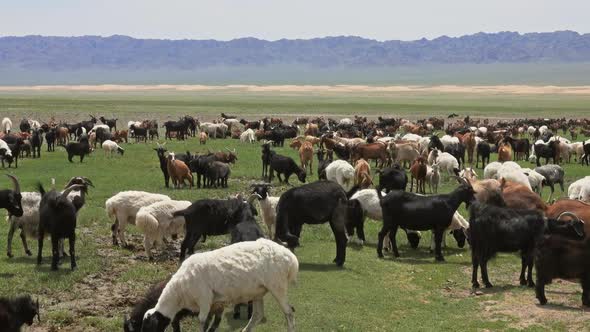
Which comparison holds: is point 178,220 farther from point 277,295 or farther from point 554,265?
point 554,265

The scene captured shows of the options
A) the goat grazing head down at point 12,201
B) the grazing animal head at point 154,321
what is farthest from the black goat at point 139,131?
the grazing animal head at point 154,321

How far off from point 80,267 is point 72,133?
30.7 m

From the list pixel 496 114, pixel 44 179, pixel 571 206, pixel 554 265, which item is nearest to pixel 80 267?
pixel 554 265

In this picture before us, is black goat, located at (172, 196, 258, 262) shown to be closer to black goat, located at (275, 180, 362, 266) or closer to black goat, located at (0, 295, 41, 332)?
black goat, located at (275, 180, 362, 266)

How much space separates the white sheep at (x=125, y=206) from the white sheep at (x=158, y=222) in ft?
1.92

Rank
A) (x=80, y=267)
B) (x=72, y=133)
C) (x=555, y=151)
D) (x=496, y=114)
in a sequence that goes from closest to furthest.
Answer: (x=80, y=267)
(x=555, y=151)
(x=72, y=133)
(x=496, y=114)

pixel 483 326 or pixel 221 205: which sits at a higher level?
pixel 221 205

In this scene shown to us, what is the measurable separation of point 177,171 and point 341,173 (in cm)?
561

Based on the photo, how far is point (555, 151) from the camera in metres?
32.0

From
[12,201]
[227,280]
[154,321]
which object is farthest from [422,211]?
[12,201]

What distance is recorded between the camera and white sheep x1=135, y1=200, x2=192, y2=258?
1413cm

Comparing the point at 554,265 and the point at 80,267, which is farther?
the point at 80,267

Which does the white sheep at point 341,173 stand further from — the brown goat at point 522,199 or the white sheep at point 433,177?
the brown goat at point 522,199

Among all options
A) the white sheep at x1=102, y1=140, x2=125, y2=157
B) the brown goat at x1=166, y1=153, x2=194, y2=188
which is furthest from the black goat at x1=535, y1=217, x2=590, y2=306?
the white sheep at x1=102, y1=140, x2=125, y2=157
